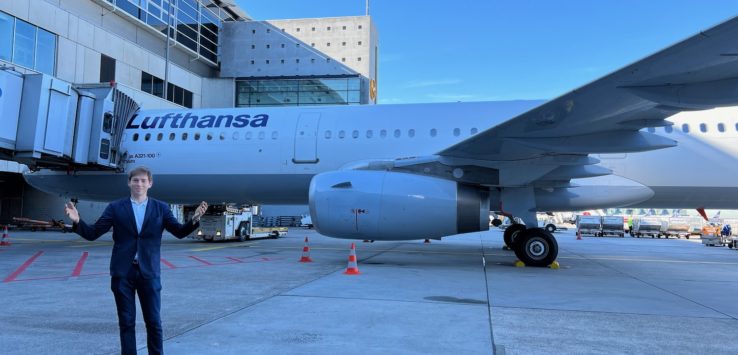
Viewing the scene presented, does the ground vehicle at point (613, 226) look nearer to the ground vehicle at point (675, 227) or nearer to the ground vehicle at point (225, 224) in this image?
the ground vehicle at point (675, 227)

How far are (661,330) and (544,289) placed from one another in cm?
226

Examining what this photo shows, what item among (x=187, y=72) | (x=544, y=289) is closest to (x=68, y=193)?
(x=544, y=289)

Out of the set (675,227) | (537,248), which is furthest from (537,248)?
(675,227)

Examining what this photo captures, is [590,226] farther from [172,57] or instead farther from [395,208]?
[172,57]

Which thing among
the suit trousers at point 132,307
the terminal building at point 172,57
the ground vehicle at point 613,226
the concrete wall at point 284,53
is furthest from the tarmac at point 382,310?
the concrete wall at point 284,53

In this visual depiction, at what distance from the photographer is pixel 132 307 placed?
10.1 feet

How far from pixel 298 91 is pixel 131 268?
124ft

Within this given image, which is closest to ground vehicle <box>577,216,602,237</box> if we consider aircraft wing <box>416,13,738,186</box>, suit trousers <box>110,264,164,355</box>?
aircraft wing <box>416,13,738,186</box>

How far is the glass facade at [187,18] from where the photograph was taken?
31.5m

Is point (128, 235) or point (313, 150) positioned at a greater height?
point (313, 150)

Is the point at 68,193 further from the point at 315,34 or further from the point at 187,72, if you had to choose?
the point at 315,34

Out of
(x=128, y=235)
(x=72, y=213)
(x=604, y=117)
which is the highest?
(x=604, y=117)

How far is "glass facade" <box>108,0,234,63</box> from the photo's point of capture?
3150cm

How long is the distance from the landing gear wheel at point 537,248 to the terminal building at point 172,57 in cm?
1099
